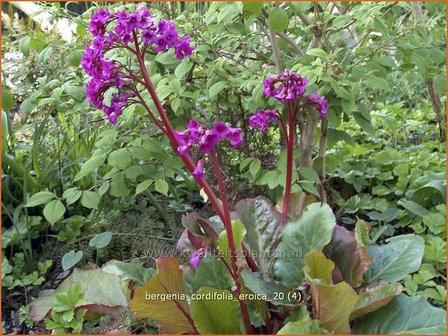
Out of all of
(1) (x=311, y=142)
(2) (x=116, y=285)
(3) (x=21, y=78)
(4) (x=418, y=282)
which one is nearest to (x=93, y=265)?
(2) (x=116, y=285)

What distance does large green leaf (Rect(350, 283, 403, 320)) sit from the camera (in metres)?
1.68

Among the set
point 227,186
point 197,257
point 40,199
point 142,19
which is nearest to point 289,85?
point 142,19

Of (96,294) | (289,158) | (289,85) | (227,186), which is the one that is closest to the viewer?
(289,85)

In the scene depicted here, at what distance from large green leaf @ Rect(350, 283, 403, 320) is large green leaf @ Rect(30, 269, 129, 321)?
72cm

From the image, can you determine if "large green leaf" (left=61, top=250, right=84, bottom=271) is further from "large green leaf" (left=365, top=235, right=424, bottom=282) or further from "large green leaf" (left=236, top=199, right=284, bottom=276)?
"large green leaf" (left=365, top=235, right=424, bottom=282)

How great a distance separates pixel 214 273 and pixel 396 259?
1.90 feet

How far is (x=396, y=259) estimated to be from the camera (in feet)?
6.34

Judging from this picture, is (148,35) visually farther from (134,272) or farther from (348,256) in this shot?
(348,256)

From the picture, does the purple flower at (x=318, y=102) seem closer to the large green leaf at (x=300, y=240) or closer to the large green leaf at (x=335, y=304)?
the large green leaf at (x=300, y=240)

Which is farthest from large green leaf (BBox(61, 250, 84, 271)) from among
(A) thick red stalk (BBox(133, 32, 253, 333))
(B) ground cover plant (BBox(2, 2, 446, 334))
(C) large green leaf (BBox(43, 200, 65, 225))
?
(A) thick red stalk (BBox(133, 32, 253, 333))

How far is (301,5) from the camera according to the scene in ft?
6.97

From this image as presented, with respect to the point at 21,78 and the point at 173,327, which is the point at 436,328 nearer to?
the point at 173,327

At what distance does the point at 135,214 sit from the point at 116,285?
0.68 m

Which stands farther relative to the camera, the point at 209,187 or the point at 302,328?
the point at 209,187
